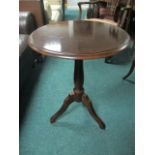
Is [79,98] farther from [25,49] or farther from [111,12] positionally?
[111,12]

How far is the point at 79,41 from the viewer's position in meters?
1.34

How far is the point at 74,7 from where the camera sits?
192 inches

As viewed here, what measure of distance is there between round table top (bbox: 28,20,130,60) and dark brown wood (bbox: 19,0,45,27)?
0.96 metres

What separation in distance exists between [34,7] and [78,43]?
58.1 inches

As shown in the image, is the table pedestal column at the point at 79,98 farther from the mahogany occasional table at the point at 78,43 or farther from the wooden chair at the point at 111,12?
the wooden chair at the point at 111,12

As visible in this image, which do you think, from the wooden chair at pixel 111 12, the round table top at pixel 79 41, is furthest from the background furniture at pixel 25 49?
the wooden chair at pixel 111 12

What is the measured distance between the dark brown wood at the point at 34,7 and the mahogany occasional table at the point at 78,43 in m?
0.93

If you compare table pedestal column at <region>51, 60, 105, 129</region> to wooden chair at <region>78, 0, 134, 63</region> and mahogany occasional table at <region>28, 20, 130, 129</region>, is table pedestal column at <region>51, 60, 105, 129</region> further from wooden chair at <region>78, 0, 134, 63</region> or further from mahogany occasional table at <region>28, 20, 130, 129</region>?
wooden chair at <region>78, 0, 134, 63</region>

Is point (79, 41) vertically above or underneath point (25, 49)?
above

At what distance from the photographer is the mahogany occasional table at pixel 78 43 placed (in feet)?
3.92

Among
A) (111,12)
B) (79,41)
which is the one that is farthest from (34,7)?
(79,41)

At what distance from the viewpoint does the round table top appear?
1.19 metres

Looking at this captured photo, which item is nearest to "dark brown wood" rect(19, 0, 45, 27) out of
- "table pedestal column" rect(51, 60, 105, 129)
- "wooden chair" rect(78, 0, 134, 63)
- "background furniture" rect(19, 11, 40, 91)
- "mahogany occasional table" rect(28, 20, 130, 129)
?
"background furniture" rect(19, 11, 40, 91)
